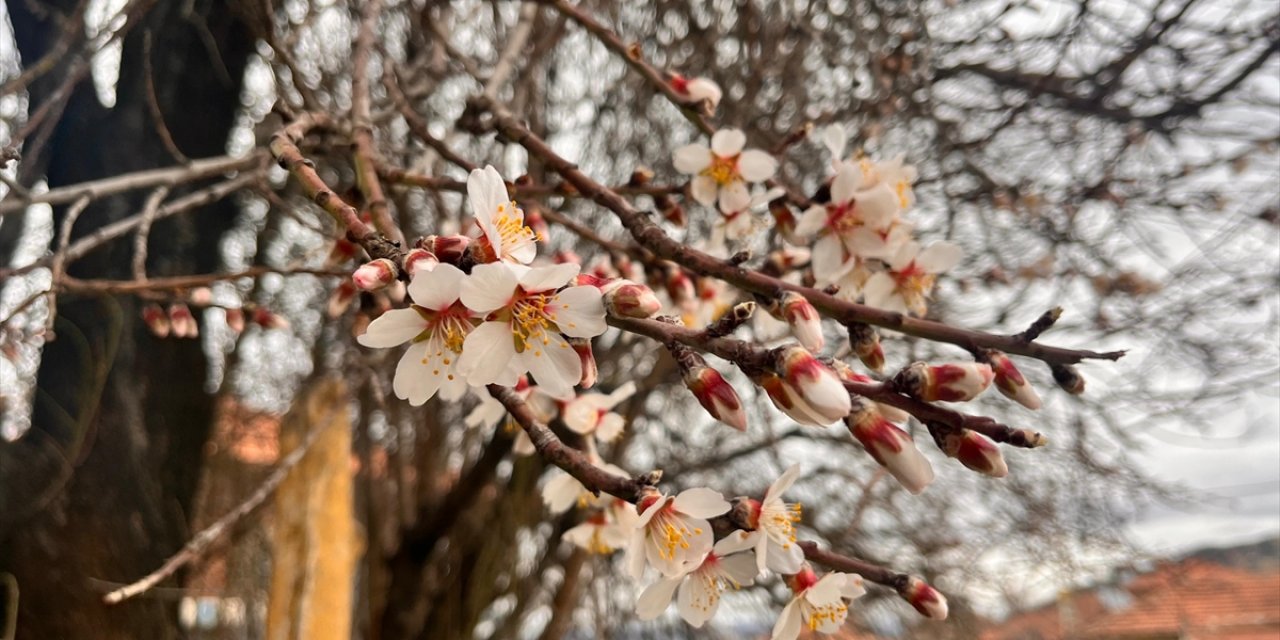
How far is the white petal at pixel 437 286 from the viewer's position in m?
0.63

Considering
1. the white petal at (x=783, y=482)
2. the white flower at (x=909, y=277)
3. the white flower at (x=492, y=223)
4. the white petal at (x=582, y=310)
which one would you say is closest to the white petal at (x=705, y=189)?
the white flower at (x=909, y=277)

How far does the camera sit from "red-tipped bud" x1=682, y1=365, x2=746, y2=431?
76 cm

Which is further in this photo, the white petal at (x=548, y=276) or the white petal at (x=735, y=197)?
the white petal at (x=735, y=197)

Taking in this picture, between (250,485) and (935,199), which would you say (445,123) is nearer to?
(935,199)

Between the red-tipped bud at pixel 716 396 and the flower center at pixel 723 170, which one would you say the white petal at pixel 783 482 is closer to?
the red-tipped bud at pixel 716 396

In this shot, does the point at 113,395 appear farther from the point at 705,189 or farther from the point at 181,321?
the point at 705,189

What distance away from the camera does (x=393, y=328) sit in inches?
29.6

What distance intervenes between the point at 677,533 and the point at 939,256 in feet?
2.48

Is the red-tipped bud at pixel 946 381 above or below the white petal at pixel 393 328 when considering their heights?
above

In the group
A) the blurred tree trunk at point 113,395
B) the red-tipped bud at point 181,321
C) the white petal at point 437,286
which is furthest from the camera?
the blurred tree trunk at point 113,395

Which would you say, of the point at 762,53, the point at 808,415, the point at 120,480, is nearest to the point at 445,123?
the point at 762,53

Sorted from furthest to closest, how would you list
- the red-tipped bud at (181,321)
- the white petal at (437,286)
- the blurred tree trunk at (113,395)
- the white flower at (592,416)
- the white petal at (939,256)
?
the blurred tree trunk at (113,395) → the red-tipped bud at (181,321) → the white petal at (939,256) → the white flower at (592,416) → the white petal at (437,286)

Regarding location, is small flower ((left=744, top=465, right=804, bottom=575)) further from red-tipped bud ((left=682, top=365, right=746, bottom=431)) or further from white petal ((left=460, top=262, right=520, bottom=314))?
white petal ((left=460, top=262, right=520, bottom=314))

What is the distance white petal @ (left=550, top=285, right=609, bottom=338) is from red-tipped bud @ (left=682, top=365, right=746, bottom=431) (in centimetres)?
12
